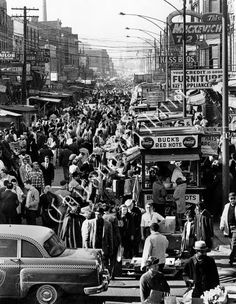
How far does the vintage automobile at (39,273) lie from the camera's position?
11.9m

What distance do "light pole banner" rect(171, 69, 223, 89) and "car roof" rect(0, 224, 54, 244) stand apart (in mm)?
20801

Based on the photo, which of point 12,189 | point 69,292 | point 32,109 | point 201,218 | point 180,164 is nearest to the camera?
point 69,292

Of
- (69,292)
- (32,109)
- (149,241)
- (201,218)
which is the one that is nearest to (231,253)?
(201,218)

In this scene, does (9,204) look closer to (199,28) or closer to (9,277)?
(9,277)

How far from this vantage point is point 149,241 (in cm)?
1265

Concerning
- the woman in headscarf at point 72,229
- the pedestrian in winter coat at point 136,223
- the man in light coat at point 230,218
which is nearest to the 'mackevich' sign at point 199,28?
the man in light coat at point 230,218

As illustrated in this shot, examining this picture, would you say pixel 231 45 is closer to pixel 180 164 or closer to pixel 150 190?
pixel 180 164

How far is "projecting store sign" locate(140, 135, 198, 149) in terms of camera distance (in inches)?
708

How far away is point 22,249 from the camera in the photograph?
1215 cm

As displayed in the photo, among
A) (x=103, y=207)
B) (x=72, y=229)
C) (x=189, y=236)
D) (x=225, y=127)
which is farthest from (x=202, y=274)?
(x=225, y=127)

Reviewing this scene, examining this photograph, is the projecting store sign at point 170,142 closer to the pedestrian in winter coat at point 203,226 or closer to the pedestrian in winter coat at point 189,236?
the pedestrian in winter coat at point 203,226

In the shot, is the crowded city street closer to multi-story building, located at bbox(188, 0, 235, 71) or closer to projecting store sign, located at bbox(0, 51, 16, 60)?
multi-story building, located at bbox(188, 0, 235, 71)

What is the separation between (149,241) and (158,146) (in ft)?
18.7

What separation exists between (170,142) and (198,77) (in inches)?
608
